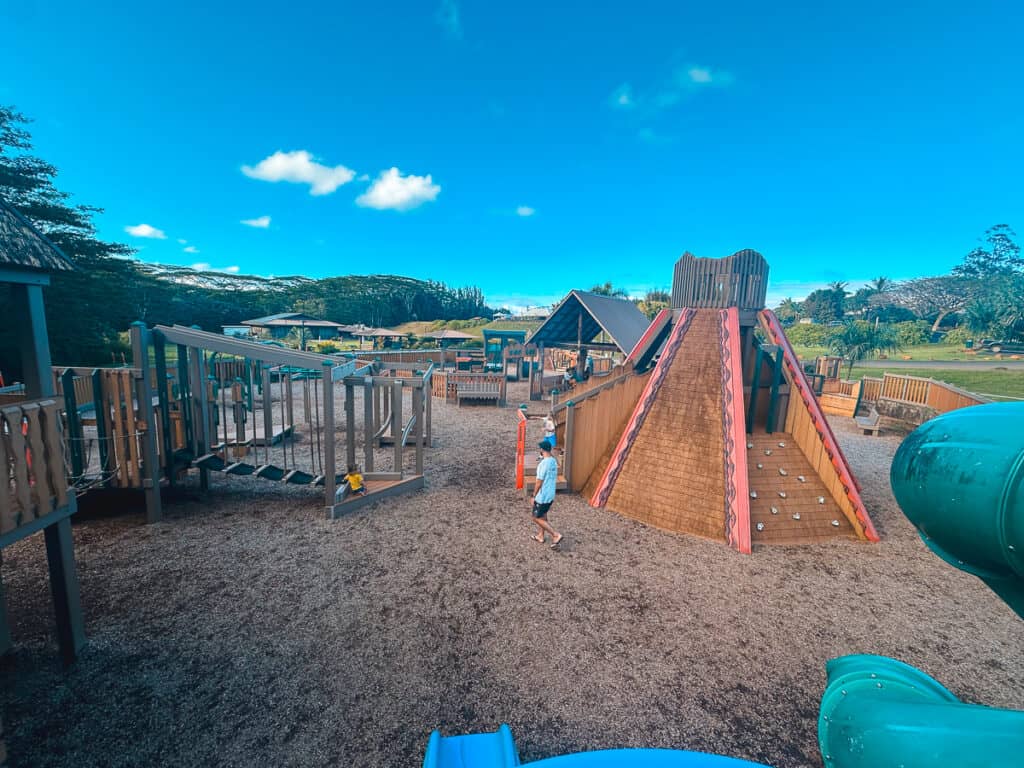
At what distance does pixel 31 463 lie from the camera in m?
4.09

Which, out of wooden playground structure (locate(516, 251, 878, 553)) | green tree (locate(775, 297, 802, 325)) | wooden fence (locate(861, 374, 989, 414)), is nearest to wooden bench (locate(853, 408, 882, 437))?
wooden fence (locate(861, 374, 989, 414))

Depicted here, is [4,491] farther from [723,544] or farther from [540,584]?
[723,544]

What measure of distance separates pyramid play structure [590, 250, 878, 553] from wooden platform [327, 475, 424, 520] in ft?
12.3

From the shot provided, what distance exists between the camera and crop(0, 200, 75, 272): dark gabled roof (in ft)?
13.0

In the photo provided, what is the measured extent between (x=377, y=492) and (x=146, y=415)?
3.87 meters

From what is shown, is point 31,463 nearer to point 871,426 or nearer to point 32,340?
point 32,340

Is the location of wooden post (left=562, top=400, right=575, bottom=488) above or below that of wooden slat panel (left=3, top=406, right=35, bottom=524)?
below

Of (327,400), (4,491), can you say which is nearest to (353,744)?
(4,491)

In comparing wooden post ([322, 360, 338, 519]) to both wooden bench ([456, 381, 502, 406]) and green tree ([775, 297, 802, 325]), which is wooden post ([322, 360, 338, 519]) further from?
green tree ([775, 297, 802, 325])

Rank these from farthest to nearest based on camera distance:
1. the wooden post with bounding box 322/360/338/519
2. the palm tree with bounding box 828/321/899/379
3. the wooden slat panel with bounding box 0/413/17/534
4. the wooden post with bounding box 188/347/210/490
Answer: the palm tree with bounding box 828/321/899/379
the wooden post with bounding box 188/347/210/490
the wooden post with bounding box 322/360/338/519
the wooden slat panel with bounding box 0/413/17/534

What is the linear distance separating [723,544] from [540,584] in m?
3.40

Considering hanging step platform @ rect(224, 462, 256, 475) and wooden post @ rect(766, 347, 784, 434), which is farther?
wooden post @ rect(766, 347, 784, 434)

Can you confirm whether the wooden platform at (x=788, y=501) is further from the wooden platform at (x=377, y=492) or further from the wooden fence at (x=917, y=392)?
the wooden fence at (x=917, y=392)

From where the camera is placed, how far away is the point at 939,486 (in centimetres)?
104
